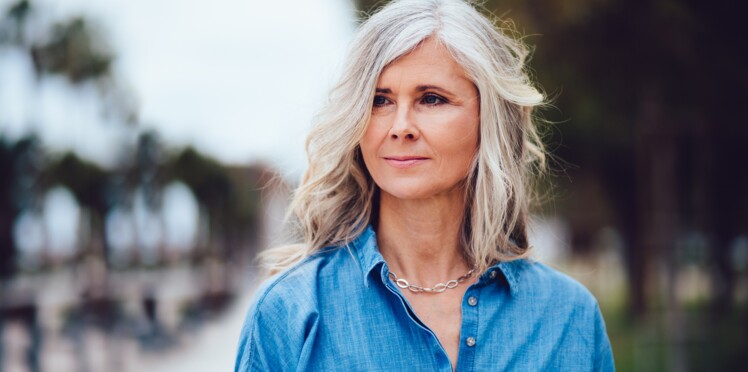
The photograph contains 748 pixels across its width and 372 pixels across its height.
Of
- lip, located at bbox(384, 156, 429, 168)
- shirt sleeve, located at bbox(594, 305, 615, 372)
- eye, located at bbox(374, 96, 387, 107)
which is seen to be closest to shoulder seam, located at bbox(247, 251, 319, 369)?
lip, located at bbox(384, 156, 429, 168)

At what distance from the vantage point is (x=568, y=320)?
8.24 feet

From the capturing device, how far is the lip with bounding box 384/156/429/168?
2330 millimetres

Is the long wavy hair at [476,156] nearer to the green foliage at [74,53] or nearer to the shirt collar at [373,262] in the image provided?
the shirt collar at [373,262]

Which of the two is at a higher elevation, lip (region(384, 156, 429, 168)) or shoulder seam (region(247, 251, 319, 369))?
lip (region(384, 156, 429, 168))

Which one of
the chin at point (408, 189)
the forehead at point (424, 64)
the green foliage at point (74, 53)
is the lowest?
the chin at point (408, 189)

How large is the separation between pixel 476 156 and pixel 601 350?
735mm

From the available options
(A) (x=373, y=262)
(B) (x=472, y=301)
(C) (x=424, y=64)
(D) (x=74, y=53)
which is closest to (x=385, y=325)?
(A) (x=373, y=262)

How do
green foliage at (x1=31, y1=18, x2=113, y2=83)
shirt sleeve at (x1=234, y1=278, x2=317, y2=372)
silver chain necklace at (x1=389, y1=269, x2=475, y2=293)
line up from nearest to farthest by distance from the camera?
shirt sleeve at (x1=234, y1=278, x2=317, y2=372) < silver chain necklace at (x1=389, y1=269, x2=475, y2=293) < green foliage at (x1=31, y1=18, x2=113, y2=83)

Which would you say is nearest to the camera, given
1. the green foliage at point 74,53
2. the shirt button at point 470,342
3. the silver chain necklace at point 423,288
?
the shirt button at point 470,342

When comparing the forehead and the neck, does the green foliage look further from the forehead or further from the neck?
the forehead

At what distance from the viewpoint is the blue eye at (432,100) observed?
235 cm

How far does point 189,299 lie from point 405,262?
76.2 ft

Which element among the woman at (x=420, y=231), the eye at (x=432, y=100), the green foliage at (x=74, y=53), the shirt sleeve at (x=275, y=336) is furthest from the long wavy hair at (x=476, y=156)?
the green foliage at (x=74, y=53)

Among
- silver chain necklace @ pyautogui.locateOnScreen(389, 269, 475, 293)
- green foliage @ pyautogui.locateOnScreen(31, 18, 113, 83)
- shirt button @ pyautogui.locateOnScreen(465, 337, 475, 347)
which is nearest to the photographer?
shirt button @ pyautogui.locateOnScreen(465, 337, 475, 347)
